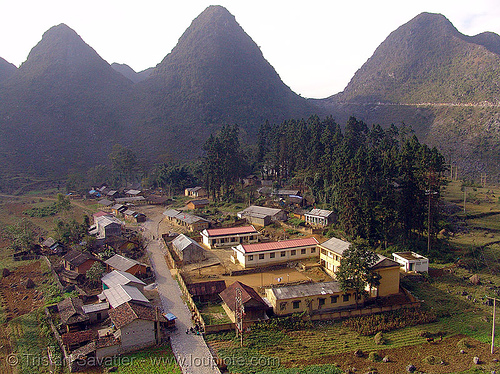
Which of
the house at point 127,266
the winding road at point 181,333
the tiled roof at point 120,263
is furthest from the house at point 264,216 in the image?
the tiled roof at point 120,263

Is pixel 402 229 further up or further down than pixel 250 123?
further down

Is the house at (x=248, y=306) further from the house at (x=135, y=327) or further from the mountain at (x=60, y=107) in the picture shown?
the mountain at (x=60, y=107)

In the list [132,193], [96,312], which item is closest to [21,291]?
[96,312]

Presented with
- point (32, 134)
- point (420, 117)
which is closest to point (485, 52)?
point (420, 117)

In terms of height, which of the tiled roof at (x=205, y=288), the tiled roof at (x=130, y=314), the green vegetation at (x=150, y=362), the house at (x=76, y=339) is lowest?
the green vegetation at (x=150, y=362)

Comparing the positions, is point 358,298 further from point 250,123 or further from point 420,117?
point 250,123

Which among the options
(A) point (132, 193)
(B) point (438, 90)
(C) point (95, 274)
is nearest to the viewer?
(C) point (95, 274)

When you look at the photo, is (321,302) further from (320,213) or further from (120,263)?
(320,213)
